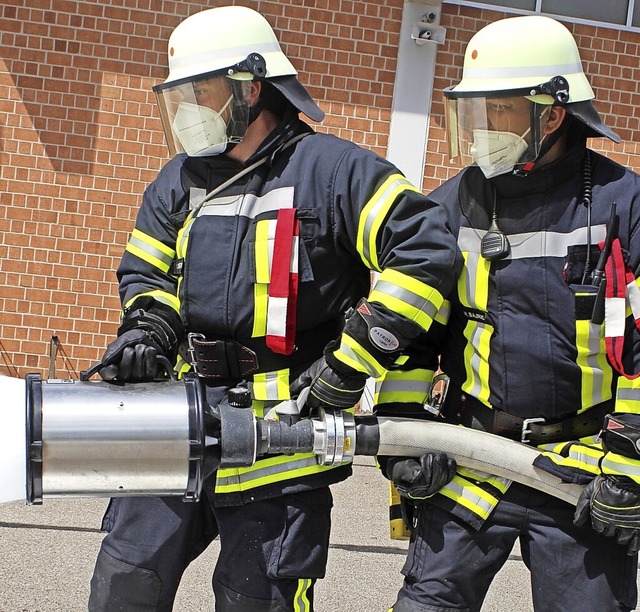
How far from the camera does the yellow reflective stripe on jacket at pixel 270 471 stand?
274 cm

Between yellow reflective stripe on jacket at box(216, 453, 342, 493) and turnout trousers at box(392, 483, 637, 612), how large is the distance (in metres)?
0.37

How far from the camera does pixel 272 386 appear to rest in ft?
9.16

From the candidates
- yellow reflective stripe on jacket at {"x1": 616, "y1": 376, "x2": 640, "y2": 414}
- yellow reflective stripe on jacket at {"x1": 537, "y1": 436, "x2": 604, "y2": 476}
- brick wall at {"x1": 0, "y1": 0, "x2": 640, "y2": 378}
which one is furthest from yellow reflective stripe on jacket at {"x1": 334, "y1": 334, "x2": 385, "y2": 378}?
brick wall at {"x1": 0, "y1": 0, "x2": 640, "y2": 378}

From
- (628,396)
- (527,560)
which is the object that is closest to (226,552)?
(527,560)

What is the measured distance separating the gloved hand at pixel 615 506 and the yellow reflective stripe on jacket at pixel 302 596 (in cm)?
79

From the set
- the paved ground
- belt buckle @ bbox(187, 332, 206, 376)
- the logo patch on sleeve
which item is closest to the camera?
the logo patch on sleeve

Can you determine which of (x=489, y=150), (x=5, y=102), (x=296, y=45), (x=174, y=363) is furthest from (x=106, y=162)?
(x=489, y=150)

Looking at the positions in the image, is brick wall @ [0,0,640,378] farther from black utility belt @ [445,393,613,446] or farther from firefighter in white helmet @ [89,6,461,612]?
black utility belt @ [445,393,613,446]

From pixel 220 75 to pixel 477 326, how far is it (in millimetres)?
972

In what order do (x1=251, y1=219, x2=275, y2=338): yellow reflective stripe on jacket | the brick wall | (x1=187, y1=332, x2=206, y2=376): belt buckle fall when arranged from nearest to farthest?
(x1=251, y1=219, x2=275, y2=338): yellow reflective stripe on jacket → (x1=187, y1=332, x2=206, y2=376): belt buckle → the brick wall

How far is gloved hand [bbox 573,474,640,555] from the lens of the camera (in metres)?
2.50

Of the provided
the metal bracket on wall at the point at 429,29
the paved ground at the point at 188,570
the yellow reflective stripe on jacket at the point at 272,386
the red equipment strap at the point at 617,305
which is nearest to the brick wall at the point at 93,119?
the metal bracket on wall at the point at 429,29

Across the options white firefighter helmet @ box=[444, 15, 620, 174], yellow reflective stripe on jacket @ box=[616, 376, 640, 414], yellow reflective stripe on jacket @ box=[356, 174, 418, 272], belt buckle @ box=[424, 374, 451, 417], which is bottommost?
belt buckle @ box=[424, 374, 451, 417]

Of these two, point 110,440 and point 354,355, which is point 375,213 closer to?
point 354,355
